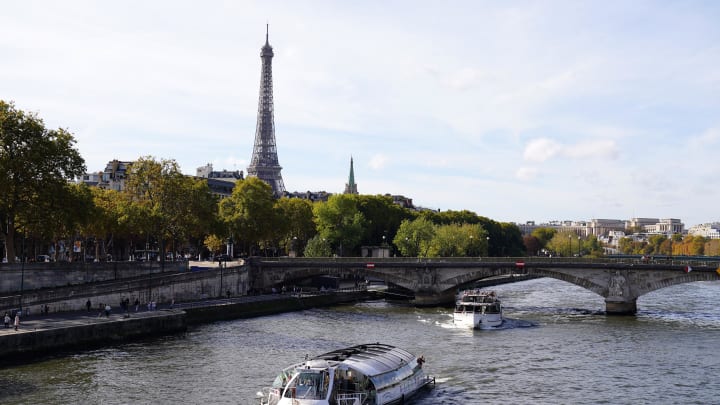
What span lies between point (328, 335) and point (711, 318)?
37623 millimetres

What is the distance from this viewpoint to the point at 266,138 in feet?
632

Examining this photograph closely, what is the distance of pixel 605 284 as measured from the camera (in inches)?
2997

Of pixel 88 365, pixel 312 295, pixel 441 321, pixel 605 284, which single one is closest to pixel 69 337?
pixel 88 365

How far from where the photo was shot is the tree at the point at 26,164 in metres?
61.6

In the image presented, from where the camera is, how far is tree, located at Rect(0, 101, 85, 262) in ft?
202

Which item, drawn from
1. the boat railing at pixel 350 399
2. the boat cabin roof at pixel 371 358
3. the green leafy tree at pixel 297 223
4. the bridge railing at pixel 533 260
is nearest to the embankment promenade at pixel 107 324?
the bridge railing at pixel 533 260

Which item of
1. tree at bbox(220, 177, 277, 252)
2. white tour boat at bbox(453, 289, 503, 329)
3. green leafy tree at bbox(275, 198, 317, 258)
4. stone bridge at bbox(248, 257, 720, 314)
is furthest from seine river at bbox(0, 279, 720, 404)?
green leafy tree at bbox(275, 198, 317, 258)

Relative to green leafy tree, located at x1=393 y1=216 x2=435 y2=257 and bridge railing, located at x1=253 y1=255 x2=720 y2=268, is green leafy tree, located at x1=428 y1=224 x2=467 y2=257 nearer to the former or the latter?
green leafy tree, located at x1=393 y1=216 x2=435 y2=257

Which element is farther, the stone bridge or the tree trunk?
the stone bridge

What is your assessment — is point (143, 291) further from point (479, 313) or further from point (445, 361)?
point (445, 361)

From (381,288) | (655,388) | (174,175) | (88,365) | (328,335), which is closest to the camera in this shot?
(655,388)

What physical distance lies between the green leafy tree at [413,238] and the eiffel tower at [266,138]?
72.3 m

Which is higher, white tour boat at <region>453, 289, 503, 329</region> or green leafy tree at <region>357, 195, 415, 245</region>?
green leafy tree at <region>357, 195, 415, 245</region>

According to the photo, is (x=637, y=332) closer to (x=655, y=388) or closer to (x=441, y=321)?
(x=441, y=321)
